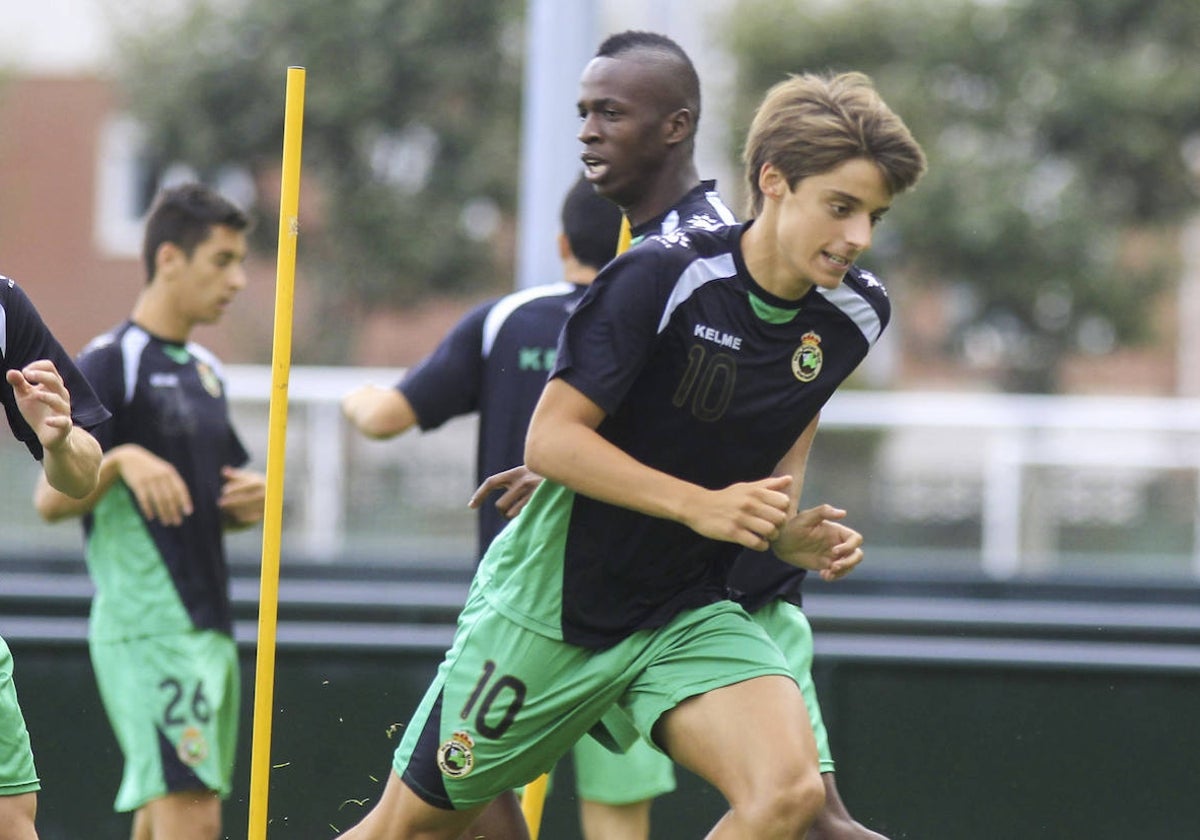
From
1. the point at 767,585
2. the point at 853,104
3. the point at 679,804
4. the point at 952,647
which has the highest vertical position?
the point at 853,104

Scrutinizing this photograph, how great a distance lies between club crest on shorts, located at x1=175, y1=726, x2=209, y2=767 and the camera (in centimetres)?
570

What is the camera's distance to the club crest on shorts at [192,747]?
5.70m

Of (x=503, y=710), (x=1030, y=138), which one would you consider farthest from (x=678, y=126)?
(x=1030, y=138)

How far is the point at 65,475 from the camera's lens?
3967 mm

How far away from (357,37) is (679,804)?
1604 centimetres

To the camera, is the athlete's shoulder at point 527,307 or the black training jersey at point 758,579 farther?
the athlete's shoulder at point 527,307

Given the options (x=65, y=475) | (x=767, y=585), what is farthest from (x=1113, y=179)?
(x=65, y=475)

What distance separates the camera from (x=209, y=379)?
6082 mm

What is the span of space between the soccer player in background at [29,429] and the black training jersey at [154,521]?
166cm

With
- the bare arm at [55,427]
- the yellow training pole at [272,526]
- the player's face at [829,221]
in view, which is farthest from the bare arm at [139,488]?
the player's face at [829,221]

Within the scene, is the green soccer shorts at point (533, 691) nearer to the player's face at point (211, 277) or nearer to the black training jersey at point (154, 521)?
the black training jersey at point (154, 521)

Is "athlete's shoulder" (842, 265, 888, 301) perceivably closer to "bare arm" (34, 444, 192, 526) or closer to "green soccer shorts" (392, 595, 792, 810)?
"green soccer shorts" (392, 595, 792, 810)

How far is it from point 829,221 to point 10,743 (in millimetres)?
2153

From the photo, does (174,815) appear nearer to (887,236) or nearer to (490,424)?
(490,424)
